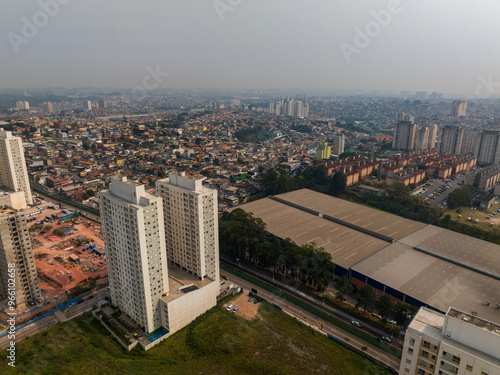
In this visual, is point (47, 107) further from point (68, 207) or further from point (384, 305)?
point (384, 305)

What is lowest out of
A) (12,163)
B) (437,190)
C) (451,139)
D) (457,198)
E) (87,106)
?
(437,190)

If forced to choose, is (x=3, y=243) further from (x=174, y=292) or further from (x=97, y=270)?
(x=174, y=292)

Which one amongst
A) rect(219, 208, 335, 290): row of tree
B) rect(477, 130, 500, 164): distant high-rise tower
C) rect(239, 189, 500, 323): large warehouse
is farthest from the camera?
rect(477, 130, 500, 164): distant high-rise tower

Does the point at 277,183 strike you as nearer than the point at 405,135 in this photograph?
Yes

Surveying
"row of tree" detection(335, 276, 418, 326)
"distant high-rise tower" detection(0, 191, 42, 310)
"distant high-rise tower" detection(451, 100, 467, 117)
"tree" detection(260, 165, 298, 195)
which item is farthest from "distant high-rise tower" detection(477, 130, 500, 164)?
"distant high-rise tower" detection(0, 191, 42, 310)

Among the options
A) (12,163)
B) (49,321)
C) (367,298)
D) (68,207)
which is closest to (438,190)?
(367,298)

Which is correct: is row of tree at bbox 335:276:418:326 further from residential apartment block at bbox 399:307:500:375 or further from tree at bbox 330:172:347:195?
tree at bbox 330:172:347:195

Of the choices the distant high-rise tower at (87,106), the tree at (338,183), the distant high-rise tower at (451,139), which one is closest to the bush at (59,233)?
the tree at (338,183)
